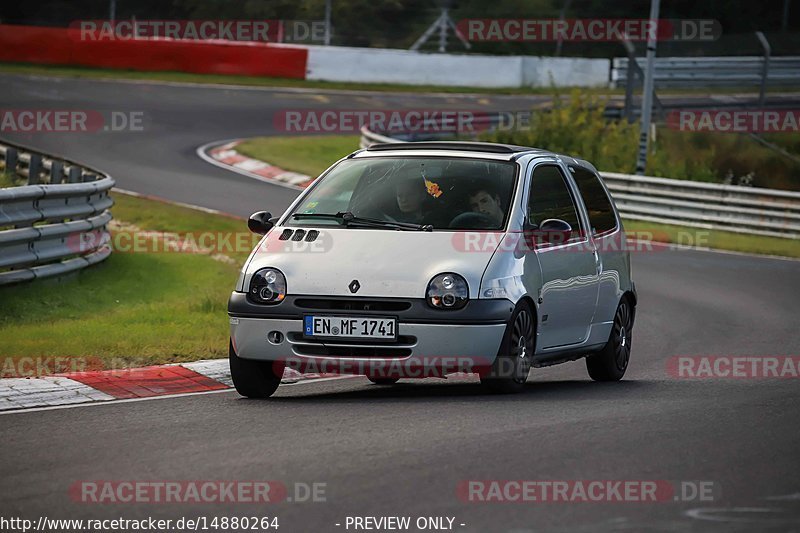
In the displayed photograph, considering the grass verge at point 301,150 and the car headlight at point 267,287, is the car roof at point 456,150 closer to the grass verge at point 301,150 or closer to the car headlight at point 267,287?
the car headlight at point 267,287

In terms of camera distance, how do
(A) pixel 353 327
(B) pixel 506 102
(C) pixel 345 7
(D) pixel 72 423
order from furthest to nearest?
(C) pixel 345 7 → (B) pixel 506 102 → (A) pixel 353 327 → (D) pixel 72 423

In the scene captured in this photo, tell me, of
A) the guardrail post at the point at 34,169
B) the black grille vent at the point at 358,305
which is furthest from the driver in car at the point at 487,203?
the guardrail post at the point at 34,169

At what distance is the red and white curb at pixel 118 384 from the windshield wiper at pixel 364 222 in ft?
4.39

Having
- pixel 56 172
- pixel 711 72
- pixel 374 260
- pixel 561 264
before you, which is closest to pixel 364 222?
pixel 374 260

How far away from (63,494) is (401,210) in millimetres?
3943

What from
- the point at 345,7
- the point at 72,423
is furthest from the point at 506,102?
the point at 72,423

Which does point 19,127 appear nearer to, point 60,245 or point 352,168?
point 60,245

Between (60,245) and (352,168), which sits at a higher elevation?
(352,168)

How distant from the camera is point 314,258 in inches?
351

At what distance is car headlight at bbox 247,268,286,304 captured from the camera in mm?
8852

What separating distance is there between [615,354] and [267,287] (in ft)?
10.6

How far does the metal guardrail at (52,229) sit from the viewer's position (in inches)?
520

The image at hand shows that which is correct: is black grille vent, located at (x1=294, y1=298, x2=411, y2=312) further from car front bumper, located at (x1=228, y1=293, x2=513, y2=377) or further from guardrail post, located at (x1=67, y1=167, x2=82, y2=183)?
guardrail post, located at (x1=67, y1=167, x2=82, y2=183)

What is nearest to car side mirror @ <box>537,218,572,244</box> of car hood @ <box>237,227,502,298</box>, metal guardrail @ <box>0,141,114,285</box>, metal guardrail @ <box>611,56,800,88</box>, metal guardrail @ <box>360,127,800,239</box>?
car hood @ <box>237,227,502,298</box>
